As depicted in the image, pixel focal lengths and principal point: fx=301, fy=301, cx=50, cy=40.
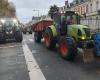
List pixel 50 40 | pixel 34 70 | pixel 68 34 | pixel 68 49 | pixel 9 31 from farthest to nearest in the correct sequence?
pixel 9 31
pixel 50 40
pixel 68 34
pixel 68 49
pixel 34 70

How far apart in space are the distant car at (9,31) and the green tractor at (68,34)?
6438mm

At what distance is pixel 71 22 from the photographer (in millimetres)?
17312

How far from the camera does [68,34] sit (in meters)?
16.2

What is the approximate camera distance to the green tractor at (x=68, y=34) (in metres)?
14.1

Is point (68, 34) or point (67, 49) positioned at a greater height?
point (68, 34)

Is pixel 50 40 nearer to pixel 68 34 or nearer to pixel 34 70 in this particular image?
pixel 68 34

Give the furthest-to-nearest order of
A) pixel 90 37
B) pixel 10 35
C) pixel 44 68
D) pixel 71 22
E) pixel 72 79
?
1. pixel 10 35
2. pixel 71 22
3. pixel 90 37
4. pixel 44 68
5. pixel 72 79

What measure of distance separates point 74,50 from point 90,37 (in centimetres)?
151

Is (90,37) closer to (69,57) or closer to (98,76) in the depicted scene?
(69,57)

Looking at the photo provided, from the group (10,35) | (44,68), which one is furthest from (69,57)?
(10,35)

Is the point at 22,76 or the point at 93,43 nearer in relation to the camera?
the point at 22,76

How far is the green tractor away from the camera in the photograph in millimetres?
14127

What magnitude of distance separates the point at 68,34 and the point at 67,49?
2265mm

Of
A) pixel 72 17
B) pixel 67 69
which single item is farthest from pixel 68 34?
pixel 67 69
